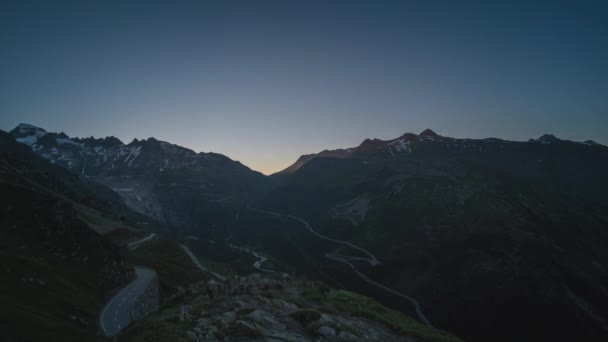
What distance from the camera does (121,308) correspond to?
5347cm

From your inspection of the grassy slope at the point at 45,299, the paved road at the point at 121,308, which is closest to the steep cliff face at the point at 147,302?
the paved road at the point at 121,308

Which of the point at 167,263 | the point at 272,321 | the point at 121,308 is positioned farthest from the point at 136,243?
the point at 272,321

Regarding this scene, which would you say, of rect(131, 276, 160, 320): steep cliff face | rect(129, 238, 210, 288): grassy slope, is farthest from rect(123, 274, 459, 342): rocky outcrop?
rect(129, 238, 210, 288): grassy slope

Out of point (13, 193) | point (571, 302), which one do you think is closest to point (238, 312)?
point (13, 193)

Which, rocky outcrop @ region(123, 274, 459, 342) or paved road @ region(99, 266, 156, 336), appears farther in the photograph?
paved road @ region(99, 266, 156, 336)

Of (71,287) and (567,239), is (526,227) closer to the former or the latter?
(567,239)

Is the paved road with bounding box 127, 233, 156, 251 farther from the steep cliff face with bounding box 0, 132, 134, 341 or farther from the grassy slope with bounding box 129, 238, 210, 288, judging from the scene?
the steep cliff face with bounding box 0, 132, 134, 341

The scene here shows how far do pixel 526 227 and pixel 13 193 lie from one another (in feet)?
758

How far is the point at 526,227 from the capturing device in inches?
7672

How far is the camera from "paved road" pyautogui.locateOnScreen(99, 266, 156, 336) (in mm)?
44394

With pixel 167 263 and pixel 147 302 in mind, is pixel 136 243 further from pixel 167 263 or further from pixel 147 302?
pixel 147 302

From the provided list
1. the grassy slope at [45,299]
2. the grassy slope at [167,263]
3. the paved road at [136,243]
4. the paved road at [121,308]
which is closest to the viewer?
the grassy slope at [45,299]

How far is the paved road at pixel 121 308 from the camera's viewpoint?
4439 cm

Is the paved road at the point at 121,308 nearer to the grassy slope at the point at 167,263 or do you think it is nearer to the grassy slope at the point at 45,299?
the grassy slope at the point at 45,299
